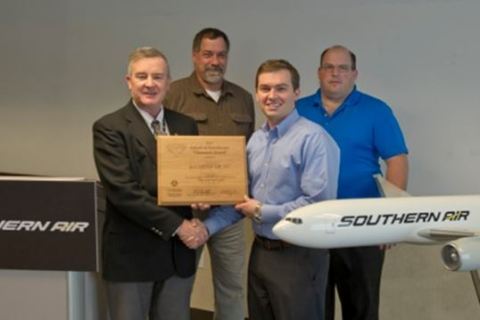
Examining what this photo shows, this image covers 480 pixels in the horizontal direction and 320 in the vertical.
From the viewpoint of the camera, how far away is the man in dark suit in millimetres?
2008

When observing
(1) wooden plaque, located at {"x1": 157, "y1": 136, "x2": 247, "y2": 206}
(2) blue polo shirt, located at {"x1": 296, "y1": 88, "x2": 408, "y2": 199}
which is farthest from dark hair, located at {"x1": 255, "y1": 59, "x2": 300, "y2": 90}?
(2) blue polo shirt, located at {"x1": 296, "y1": 88, "x2": 408, "y2": 199}

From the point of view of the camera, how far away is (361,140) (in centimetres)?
255

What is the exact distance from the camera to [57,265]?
2086 mm

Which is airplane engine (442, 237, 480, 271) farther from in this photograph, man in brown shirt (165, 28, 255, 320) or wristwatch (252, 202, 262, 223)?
man in brown shirt (165, 28, 255, 320)

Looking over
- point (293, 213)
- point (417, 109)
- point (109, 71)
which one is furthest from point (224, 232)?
point (109, 71)

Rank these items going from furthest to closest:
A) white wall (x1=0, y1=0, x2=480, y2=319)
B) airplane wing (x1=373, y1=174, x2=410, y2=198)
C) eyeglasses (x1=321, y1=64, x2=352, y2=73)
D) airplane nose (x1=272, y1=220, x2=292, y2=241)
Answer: white wall (x1=0, y1=0, x2=480, y2=319)
eyeglasses (x1=321, y1=64, x2=352, y2=73)
airplane wing (x1=373, y1=174, x2=410, y2=198)
airplane nose (x1=272, y1=220, x2=292, y2=241)

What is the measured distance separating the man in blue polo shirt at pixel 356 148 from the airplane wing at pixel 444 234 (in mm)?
664

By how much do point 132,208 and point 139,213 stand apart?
3 centimetres

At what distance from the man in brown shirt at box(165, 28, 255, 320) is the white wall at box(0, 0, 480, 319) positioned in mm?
596

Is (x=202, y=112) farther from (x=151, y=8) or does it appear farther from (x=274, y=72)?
(x=151, y=8)

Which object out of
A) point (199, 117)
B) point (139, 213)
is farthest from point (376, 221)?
point (199, 117)

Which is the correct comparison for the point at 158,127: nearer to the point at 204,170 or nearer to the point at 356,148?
the point at 204,170

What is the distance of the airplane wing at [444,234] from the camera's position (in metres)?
1.82

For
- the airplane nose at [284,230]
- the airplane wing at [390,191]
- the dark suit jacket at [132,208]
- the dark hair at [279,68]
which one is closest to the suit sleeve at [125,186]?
the dark suit jacket at [132,208]
